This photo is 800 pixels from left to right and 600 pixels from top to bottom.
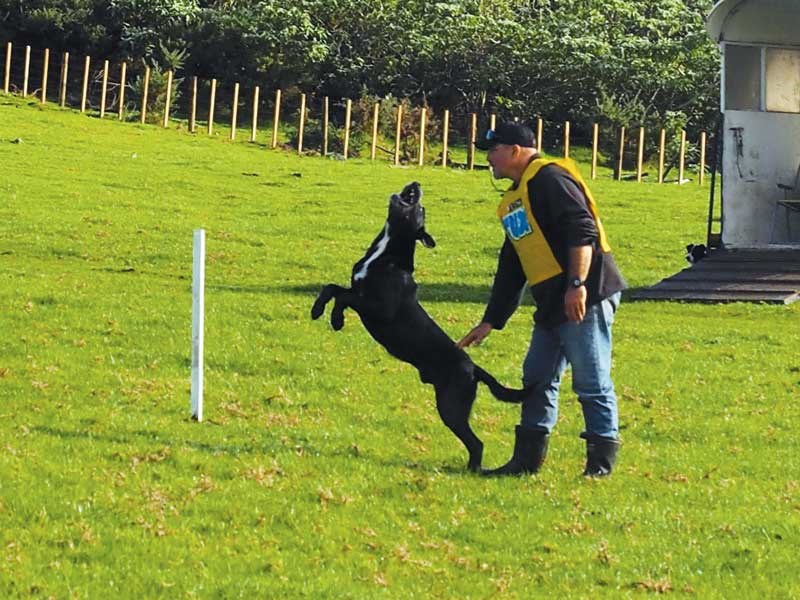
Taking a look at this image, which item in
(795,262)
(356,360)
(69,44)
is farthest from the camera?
(69,44)

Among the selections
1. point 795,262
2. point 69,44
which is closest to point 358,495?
point 795,262

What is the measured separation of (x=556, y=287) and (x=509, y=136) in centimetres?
102

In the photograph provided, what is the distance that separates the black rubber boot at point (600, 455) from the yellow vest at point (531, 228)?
1139 mm

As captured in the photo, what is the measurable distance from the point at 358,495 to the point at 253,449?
146 centimetres

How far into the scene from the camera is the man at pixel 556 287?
8.62 metres

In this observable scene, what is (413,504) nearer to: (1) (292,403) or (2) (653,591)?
(2) (653,591)

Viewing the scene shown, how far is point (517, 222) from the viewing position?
29.1ft

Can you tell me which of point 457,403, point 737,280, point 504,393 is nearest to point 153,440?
point 457,403

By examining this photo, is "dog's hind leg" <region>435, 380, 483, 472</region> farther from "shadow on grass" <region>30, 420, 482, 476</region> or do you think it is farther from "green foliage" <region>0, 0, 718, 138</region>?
"green foliage" <region>0, 0, 718, 138</region>

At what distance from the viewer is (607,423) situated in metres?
9.02

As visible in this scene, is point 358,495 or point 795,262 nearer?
point 358,495

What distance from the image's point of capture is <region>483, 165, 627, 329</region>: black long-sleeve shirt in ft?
28.2

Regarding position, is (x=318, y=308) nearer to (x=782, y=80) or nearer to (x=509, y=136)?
(x=509, y=136)

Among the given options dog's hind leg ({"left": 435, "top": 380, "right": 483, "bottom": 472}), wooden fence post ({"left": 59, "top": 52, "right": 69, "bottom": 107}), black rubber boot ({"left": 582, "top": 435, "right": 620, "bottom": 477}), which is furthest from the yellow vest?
wooden fence post ({"left": 59, "top": 52, "right": 69, "bottom": 107})
